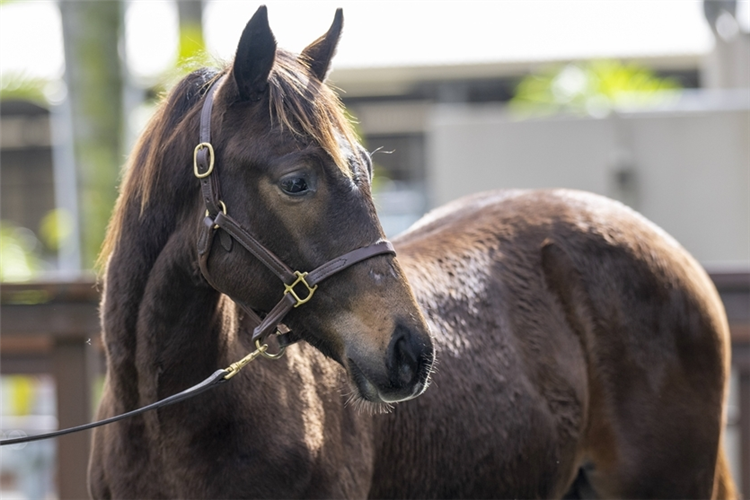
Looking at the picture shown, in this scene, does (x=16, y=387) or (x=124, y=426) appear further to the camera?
(x=16, y=387)

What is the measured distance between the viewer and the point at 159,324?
2297 mm

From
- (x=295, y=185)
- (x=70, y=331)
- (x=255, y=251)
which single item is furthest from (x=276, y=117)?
(x=70, y=331)

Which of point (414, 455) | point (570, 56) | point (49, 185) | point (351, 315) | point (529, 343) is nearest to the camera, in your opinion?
point (351, 315)

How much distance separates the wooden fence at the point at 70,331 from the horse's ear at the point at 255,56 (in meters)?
1.81

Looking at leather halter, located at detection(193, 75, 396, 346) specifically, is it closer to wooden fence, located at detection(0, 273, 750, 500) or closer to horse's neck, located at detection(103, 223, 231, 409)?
horse's neck, located at detection(103, 223, 231, 409)

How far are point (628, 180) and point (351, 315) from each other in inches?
257

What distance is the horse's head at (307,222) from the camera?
6.77 feet

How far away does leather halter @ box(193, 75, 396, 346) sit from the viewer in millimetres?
2104

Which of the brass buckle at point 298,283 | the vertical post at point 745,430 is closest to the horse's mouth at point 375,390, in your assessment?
the brass buckle at point 298,283

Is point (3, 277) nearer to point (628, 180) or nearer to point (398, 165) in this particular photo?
point (628, 180)

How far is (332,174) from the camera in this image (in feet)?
7.03

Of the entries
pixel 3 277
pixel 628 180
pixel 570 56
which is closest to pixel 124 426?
pixel 3 277

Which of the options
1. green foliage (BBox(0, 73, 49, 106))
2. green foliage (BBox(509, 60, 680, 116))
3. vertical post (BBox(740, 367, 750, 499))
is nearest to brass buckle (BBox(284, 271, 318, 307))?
vertical post (BBox(740, 367, 750, 499))

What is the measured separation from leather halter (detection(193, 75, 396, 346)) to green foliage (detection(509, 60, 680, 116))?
7.74m
